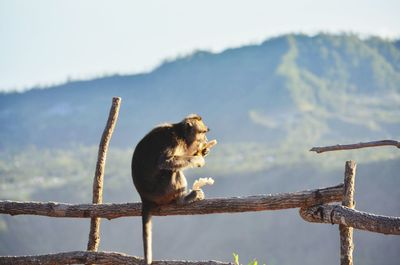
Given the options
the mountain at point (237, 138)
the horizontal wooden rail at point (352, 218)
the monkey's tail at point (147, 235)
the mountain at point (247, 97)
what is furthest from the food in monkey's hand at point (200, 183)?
the mountain at point (247, 97)

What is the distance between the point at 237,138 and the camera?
68062 millimetres

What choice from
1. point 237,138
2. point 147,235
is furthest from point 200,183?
point 237,138

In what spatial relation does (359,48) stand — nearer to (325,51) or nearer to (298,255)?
(325,51)

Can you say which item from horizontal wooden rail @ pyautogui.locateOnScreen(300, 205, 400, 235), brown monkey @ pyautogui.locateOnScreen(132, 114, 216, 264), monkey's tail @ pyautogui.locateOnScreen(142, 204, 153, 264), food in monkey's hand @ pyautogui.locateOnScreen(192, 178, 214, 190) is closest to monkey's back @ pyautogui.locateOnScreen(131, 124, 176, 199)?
brown monkey @ pyautogui.locateOnScreen(132, 114, 216, 264)

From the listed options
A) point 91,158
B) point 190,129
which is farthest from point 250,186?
point 190,129

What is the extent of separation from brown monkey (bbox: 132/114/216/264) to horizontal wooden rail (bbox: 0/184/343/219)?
9 centimetres

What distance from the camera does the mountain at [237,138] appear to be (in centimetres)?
4066

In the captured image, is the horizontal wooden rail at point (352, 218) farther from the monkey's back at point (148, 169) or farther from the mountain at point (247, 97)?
the mountain at point (247, 97)

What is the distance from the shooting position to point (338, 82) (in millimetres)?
75938

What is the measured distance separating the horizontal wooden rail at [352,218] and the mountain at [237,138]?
27525mm

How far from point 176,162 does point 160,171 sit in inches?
5.7

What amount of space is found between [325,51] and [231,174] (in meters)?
35.4

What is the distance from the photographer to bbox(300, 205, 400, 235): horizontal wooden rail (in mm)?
4703

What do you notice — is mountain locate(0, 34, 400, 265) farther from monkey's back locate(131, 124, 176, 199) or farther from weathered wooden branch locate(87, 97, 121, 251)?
monkey's back locate(131, 124, 176, 199)
